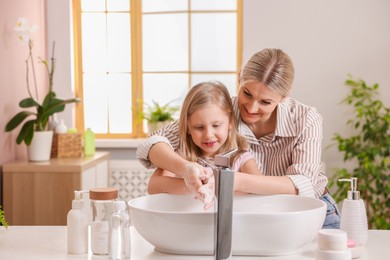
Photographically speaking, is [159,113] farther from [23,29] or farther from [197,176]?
[197,176]

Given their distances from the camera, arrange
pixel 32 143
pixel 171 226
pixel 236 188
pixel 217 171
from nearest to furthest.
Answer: pixel 217 171, pixel 171 226, pixel 236 188, pixel 32 143

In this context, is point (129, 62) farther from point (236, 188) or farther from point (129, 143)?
point (236, 188)

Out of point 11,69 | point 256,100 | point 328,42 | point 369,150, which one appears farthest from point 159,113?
point 256,100

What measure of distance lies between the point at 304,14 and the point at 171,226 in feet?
9.97

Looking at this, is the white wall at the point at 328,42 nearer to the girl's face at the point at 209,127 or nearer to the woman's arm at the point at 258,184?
the girl's face at the point at 209,127

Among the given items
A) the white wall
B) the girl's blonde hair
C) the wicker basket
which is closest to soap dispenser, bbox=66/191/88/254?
the girl's blonde hair

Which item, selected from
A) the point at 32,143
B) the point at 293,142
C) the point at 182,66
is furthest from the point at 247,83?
the point at 182,66

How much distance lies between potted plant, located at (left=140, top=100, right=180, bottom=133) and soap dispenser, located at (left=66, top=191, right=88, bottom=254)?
271 centimetres

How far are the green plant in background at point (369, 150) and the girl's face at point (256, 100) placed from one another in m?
2.11

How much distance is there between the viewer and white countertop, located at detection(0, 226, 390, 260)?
1572 mm

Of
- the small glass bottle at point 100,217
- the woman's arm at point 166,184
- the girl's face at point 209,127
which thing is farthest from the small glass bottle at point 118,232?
the girl's face at point 209,127

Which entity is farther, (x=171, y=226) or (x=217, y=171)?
(x=171, y=226)

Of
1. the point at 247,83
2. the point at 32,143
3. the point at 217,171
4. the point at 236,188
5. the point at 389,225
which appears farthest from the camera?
the point at 389,225

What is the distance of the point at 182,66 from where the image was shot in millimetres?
4641
